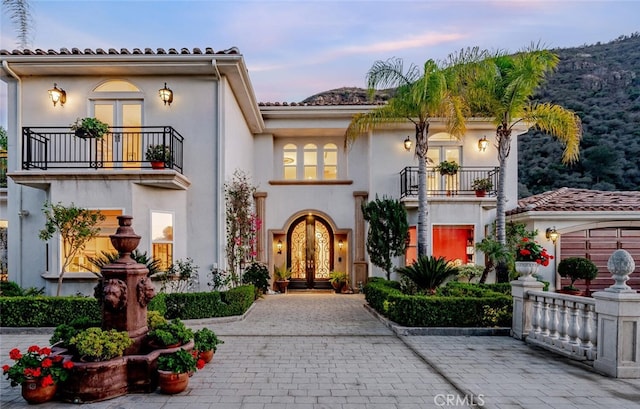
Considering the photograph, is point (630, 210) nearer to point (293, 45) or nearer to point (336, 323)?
point (336, 323)

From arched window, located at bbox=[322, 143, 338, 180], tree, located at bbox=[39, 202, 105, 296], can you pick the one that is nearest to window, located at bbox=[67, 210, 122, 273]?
tree, located at bbox=[39, 202, 105, 296]

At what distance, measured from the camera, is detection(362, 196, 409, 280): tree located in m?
10.8

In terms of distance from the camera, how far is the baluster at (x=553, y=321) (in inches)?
252

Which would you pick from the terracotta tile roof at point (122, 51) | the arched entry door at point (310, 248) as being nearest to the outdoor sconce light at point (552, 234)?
the arched entry door at point (310, 248)

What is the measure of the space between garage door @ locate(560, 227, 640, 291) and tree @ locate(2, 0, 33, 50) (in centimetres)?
1927

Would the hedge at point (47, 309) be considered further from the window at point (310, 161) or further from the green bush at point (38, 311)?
the window at point (310, 161)

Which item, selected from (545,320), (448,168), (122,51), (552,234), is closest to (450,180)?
(448,168)

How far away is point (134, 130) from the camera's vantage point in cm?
973

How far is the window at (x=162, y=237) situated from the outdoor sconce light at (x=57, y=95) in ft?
13.4

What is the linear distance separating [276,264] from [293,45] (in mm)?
13270

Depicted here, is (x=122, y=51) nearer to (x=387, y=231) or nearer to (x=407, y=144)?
(x=387, y=231)

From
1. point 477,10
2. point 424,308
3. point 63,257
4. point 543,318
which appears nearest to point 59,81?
point 63,257

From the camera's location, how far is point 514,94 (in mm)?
9461

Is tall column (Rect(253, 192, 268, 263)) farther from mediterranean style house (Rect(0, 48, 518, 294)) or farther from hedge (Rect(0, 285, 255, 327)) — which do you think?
hedge (Rect(0, 285, 255, 327))
